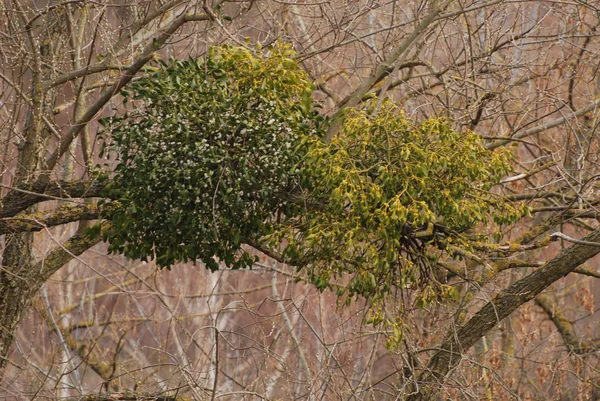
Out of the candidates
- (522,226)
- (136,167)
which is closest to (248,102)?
(136,167)

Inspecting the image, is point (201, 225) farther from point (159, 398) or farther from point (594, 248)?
point (594, 248)

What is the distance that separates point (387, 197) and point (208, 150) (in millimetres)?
943

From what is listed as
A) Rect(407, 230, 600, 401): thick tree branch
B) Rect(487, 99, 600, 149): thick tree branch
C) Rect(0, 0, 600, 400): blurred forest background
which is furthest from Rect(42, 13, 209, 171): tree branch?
Rect(487, 99, 600, 149): thick tree branch

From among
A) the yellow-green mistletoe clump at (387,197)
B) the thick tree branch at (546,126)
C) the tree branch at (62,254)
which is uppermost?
the thick tree branch at (546,126)

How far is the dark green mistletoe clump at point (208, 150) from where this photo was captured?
4.63m

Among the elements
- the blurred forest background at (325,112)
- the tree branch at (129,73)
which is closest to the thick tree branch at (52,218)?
the blurred forest background at (325,112)

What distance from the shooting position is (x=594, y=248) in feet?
15.4

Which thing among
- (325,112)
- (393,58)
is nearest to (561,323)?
(325,112)

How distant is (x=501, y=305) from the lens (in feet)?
16.9

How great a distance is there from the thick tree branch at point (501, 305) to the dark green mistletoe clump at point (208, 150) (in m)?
1.28

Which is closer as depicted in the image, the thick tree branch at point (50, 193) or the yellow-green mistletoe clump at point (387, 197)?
the yellow-green mistletoe clump at point (387, 197)

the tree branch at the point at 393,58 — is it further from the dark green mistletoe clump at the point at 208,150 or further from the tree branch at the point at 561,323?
the tree branch at the point at 561,323

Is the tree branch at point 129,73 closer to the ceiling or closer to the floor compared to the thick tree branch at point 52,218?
closer to the ceiling

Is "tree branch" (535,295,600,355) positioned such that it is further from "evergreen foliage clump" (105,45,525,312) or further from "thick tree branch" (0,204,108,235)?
"thick tree branch" (0,204,108,235)
